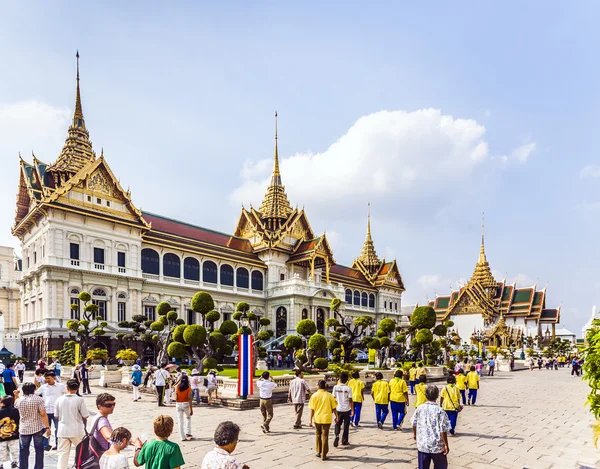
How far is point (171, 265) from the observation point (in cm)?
4222

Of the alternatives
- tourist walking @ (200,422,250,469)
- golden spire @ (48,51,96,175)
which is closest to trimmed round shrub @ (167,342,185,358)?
tourist walking @ (200,422,250,469)

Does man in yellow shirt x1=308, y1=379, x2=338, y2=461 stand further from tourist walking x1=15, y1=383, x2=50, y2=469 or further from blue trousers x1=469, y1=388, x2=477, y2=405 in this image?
blue trousers x1=469, y1=388, x2=477, y2=405

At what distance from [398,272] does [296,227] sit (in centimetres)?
2309

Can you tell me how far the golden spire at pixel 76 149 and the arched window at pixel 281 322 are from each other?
915 inches

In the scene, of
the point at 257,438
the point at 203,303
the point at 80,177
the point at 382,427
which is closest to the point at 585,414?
the point at 382,427

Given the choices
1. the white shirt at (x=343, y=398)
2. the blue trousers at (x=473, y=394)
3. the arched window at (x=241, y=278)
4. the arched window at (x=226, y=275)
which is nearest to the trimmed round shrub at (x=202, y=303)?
the blue trousers at (x=473, y=394)

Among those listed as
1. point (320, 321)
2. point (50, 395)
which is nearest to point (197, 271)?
point (320, 321)

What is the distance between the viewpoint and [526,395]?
20250 millimetres

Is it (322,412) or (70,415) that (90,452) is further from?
(322,412)

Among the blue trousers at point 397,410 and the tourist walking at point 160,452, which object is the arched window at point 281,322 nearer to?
the blue trousers at point 397,410

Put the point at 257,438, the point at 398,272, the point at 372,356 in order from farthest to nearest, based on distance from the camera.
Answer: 1. the point at 398,272
2. the point at 372,356
3. the point at 257,438

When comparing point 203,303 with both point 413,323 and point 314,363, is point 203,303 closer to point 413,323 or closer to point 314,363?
point 314,363

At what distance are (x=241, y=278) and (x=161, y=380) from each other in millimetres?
32736

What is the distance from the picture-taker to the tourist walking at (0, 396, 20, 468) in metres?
6.63
